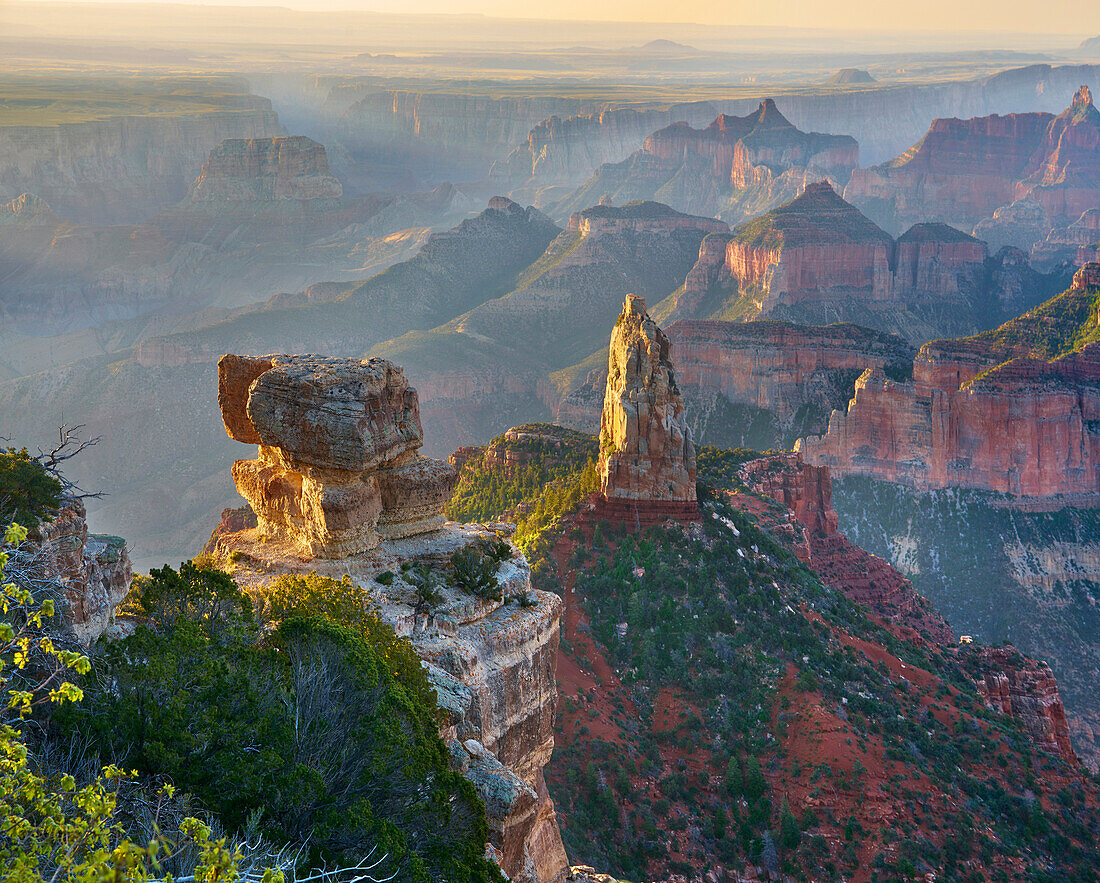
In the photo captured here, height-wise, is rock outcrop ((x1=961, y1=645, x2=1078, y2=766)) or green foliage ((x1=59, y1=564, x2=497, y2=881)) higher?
green foliage ((x1=59, y1=564, x2=497, y2=881))

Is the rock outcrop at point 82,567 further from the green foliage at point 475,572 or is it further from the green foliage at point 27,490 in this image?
the green foliage at point 475,572

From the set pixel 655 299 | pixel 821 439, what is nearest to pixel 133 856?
pixel 821 439

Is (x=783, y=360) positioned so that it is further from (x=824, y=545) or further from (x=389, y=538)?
(x=389, y=538)

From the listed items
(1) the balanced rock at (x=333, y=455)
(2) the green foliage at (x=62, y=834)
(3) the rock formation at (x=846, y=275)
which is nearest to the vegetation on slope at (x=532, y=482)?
(1) the balanced rock at (x=333, y=455)

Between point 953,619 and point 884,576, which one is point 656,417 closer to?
point 884,576

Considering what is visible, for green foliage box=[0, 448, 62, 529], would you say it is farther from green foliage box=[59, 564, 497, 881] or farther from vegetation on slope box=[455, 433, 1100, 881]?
vegetation on slope box=[455, 433, 1100, 881]

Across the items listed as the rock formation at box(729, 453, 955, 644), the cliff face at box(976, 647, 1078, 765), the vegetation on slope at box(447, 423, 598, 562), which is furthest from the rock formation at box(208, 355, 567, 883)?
the rock formation at box(729, 453, 955, 644)
